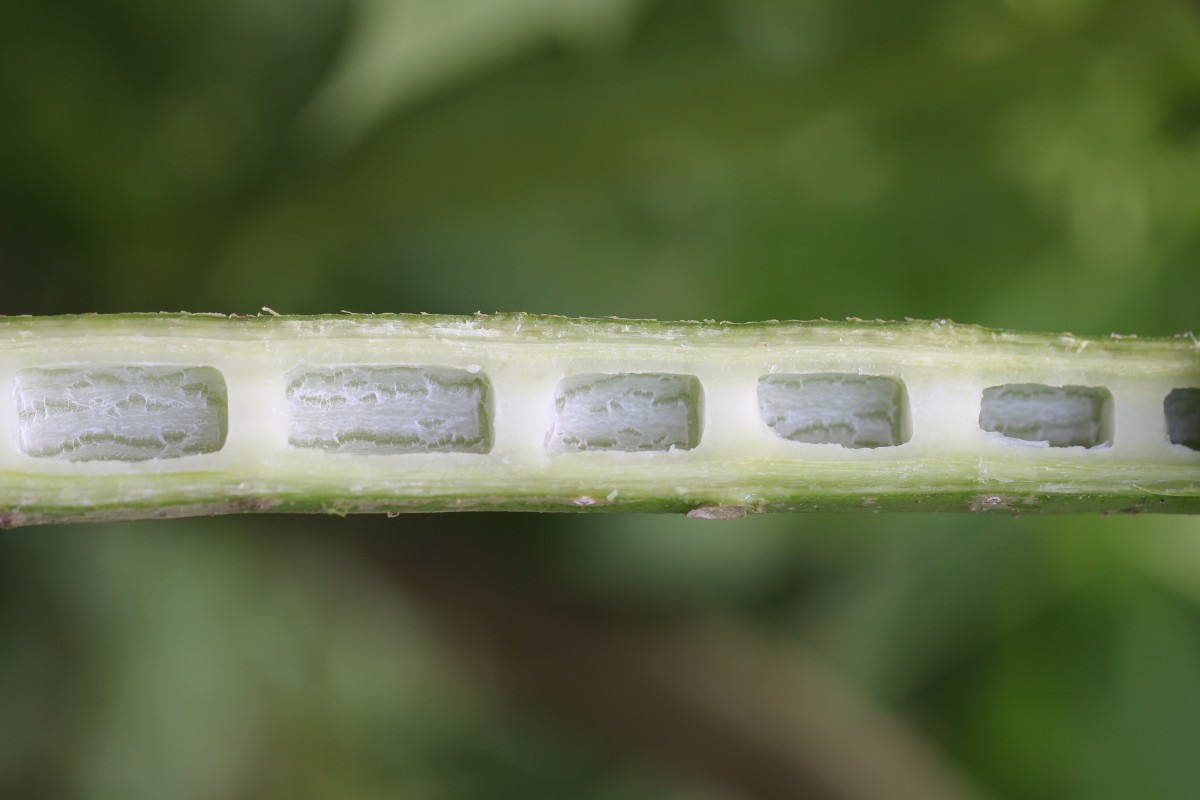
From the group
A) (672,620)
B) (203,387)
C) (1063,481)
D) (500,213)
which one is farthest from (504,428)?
(672,620)

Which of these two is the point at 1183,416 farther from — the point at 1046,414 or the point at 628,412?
the point at 628,412

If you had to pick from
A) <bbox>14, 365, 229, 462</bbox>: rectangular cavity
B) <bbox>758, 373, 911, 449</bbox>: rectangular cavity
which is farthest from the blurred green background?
<bbox>758, 373, 911, 449</bbox>: rectangular cavity

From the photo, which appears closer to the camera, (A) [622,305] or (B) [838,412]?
(B) [838,412]

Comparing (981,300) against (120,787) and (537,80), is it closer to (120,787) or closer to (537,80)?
(537,80)

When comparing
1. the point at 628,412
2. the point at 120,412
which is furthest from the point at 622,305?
the point at 120,412

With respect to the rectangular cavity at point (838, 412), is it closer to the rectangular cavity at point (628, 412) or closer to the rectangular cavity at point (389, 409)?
the rectangular cavity at point (628, 412)

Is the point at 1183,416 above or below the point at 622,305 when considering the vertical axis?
below

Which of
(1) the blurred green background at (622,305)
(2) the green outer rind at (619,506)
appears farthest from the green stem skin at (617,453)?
(1) the blurred green background at (622,305)
